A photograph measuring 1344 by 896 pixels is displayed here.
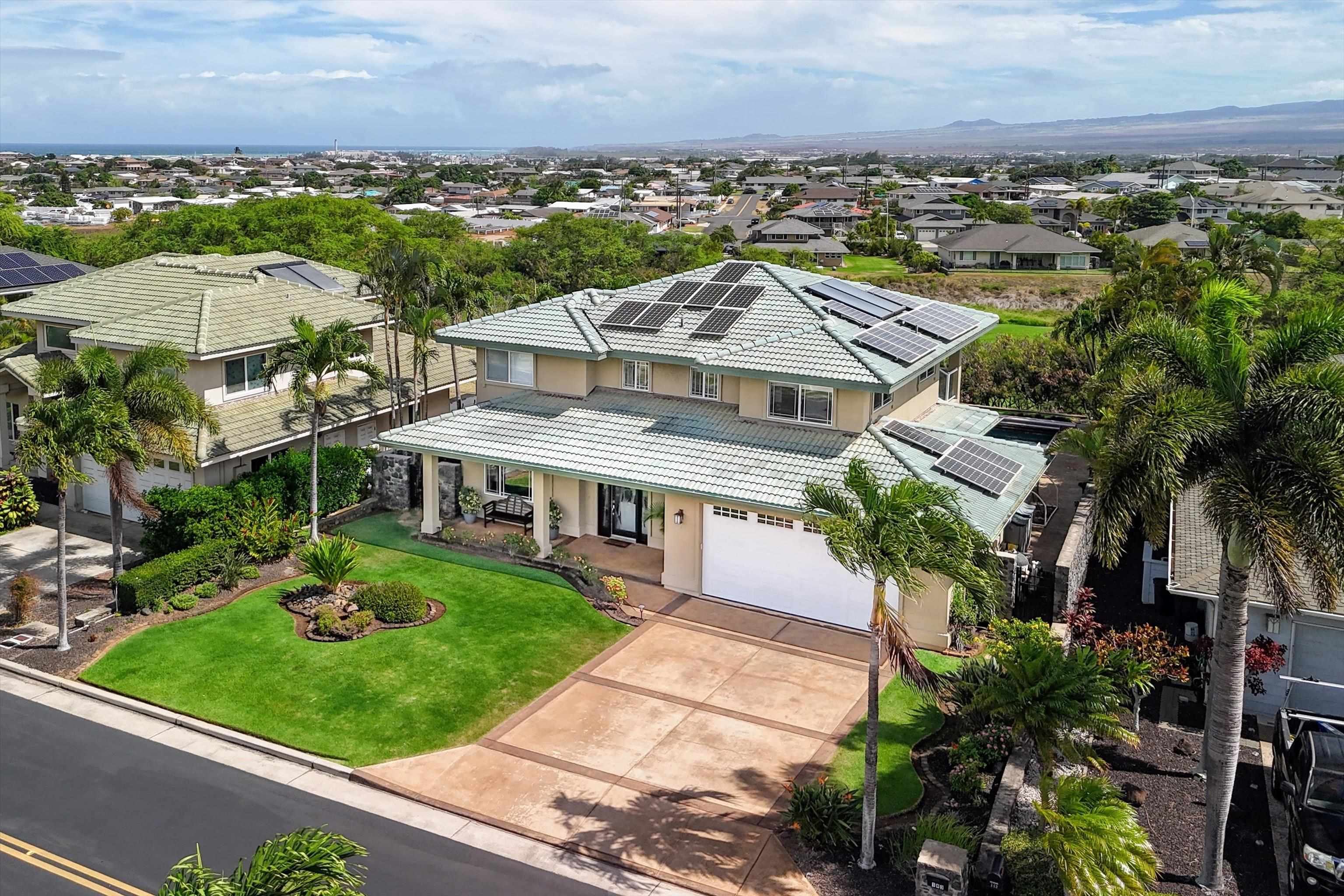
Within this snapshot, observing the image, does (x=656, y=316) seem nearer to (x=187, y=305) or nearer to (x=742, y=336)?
(x=742, y=336)

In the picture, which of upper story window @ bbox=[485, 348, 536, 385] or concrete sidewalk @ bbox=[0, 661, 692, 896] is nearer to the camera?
concrete sidewalk @ bbox=[0, 661, 692, 896]

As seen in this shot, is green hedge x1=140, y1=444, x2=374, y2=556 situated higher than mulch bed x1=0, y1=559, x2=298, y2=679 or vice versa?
green hedge x1=140, y1=444, x2=374, y2=556

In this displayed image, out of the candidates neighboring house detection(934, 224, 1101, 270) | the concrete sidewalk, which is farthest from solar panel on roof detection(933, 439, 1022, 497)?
neighboring house detection(934, 224, 1101, 270)

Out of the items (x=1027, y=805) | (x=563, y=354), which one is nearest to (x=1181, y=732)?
(x=1027, y=805)

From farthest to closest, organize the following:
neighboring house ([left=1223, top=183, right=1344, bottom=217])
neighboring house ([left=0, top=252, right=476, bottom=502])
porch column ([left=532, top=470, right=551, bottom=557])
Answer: neighboring house ([left=1223, top=183, right=1344, bottom=217])
neighboring house ([left=0, top=252, right=476, bottom=502])
porch column ([left=532, top=470, right=551, bottom=557])

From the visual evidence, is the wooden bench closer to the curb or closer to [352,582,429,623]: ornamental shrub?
[352,582,429,623]: ornamental shrub

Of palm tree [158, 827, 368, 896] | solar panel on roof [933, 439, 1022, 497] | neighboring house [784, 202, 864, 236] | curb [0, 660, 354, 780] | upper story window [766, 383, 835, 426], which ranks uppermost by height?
neighboring house [784, 202, 864, 236]

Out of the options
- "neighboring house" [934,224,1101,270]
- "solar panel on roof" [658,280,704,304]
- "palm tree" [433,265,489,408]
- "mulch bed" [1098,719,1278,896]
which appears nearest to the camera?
"mulch bed" [1098,719,1278,896]
